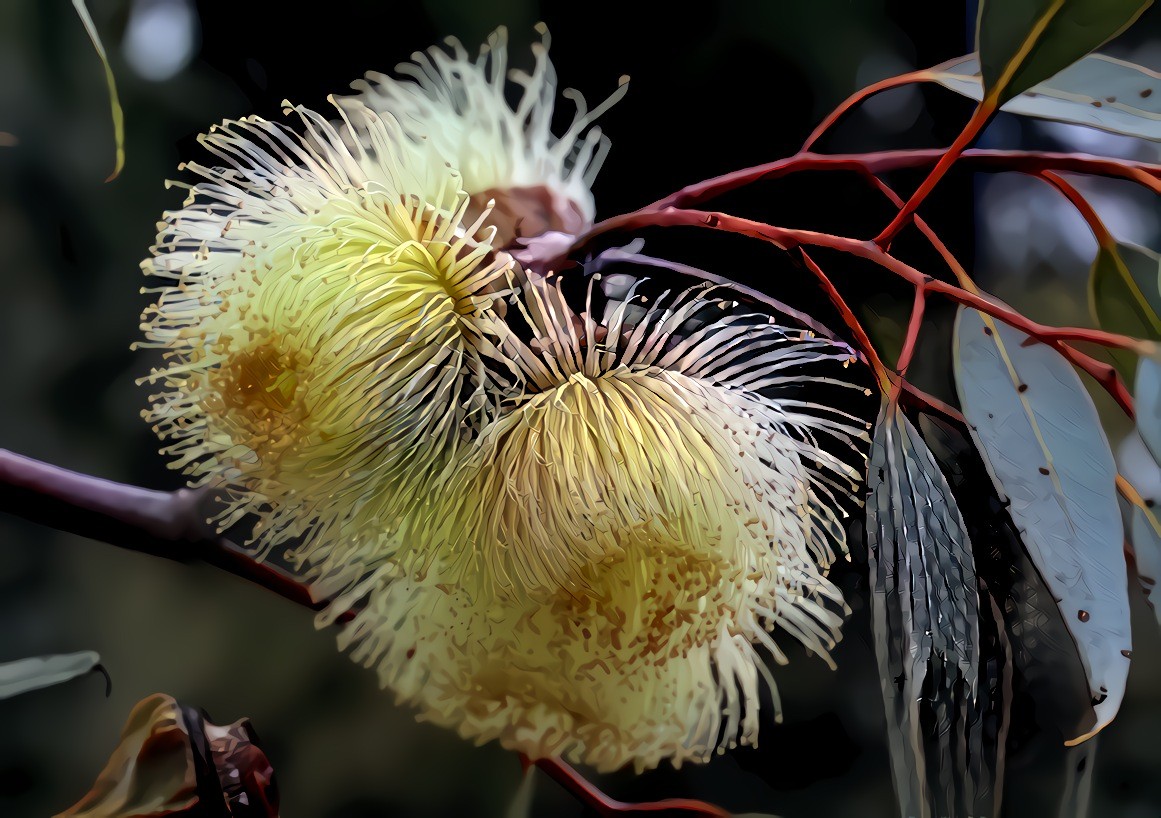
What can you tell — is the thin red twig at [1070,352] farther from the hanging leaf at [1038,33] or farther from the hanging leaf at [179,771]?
the hanging leaf at [179,771]

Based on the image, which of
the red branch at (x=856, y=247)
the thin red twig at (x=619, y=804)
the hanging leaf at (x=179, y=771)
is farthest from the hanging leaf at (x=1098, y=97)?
the hanging leaf at (x=179, y=771)

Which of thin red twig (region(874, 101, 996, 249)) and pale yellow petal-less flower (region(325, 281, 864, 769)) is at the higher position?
thin red twig (region(874, 101, 996, 249))

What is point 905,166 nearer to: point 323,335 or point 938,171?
point 938,171

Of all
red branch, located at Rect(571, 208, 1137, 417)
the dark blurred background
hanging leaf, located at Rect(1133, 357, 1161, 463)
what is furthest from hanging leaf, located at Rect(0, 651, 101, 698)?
hanging leaf, located at Rect(1133, 357, 1161, 463)

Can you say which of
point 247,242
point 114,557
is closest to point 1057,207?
point 247,242

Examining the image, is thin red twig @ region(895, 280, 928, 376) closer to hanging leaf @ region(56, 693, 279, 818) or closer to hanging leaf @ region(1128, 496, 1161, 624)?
hanging leaf @ region(1128, 496, 1161, 624)

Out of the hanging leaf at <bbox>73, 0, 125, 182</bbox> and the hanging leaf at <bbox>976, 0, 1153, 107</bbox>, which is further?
the hanging leaf at <bbox>73, 0, 125, 182</bbox>

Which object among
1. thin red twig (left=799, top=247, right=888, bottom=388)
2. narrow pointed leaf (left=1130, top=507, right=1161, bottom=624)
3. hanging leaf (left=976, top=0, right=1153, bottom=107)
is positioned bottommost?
narrow pointed leaf (left=1130, top=507, right=1161, bottom=624)
